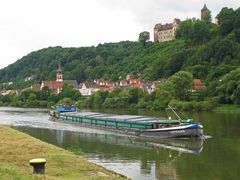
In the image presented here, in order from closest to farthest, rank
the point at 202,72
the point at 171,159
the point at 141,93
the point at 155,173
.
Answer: the point at 155,173
the point at 171,159
the point at 141,93
the point at 202,72

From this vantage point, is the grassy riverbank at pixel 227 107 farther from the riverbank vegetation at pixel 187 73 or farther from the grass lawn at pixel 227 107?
the riverbank vegetation at pixel 187 73

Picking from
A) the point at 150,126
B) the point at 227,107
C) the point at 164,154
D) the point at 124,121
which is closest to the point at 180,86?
the point at 227,107

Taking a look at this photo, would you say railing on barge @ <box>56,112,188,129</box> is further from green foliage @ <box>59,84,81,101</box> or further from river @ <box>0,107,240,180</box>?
green foliage @ <box>59,84,81,101</box>

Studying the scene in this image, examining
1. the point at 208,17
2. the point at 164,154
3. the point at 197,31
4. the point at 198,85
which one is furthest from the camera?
the point at 208,17

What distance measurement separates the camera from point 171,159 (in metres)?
30.4

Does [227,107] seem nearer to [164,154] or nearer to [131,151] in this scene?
[131,151]

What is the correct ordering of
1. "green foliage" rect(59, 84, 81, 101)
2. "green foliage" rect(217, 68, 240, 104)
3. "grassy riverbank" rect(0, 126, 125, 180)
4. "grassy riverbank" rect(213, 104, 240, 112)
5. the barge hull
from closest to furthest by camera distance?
"grassy riverbank" rect(0, 126, 125, 180)
the barge hull
"grassy riverbank" rect(213, 104, 240, 112)
"green foliage" rect(217, 68, 240, 104)
"green foliage" rect(59, 84, 81, 101)

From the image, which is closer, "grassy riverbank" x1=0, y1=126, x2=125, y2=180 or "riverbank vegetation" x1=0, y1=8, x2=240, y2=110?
"grassy riverbank" x1=0, y1=126, x2=125, y2=180

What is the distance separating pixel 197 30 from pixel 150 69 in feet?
69.2

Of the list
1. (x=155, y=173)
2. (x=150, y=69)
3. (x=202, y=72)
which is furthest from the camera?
(x=150, y=69)

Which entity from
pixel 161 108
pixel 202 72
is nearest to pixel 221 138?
pixel 161 108

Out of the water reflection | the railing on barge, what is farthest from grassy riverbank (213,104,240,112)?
the water reflection

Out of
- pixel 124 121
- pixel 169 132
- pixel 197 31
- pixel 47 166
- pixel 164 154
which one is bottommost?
pixel 164 154

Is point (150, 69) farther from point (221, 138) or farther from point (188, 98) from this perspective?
point (221, 138)
